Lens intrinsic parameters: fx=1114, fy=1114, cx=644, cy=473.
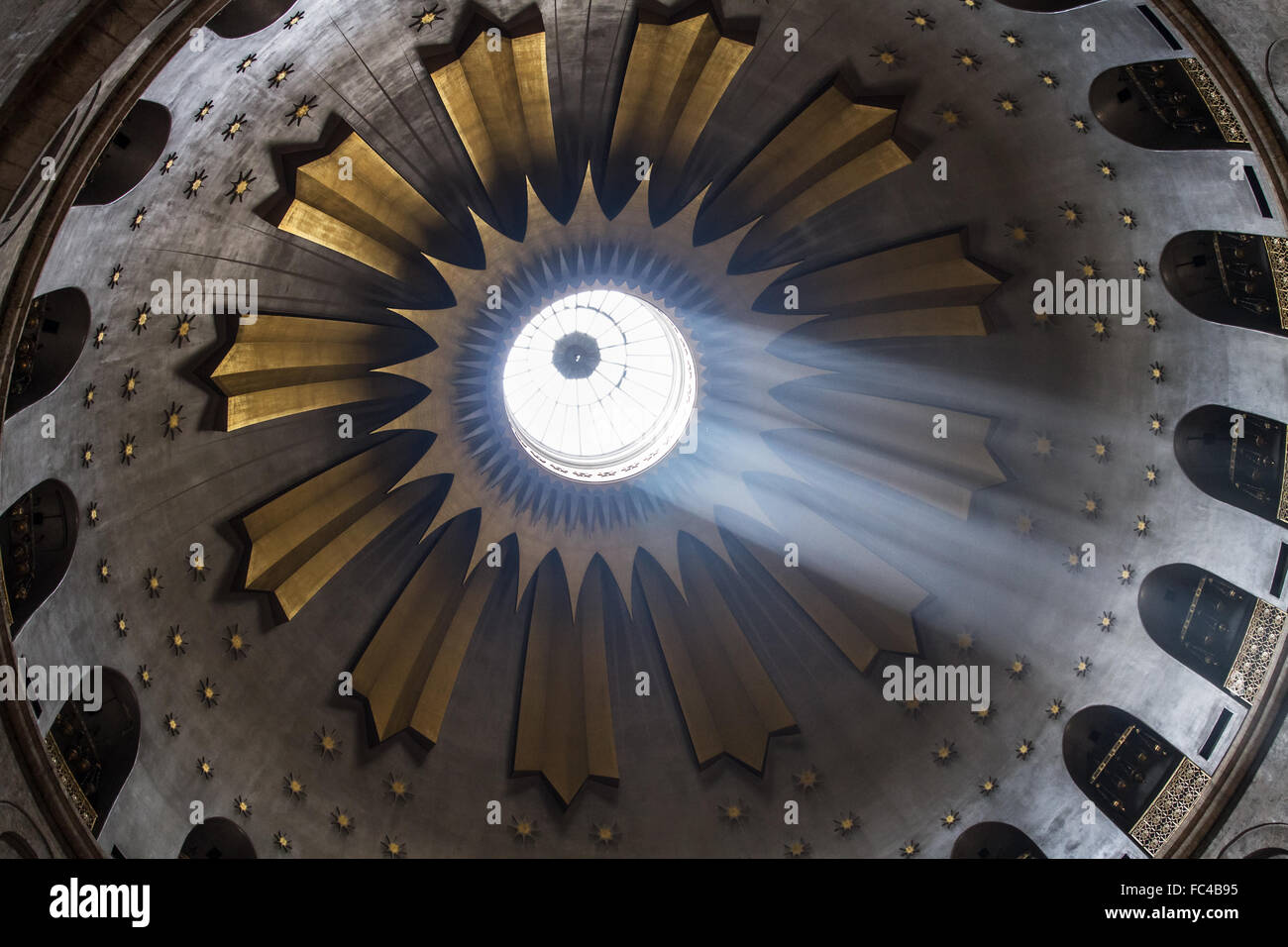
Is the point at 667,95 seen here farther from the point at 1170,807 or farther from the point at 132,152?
the point at 1170,807

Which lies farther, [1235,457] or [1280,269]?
[1235,457]

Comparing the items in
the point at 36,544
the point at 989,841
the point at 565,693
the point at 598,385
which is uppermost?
the point at 598,385

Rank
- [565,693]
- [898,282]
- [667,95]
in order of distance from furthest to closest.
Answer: [565,693] → [898,282] → [667,95]

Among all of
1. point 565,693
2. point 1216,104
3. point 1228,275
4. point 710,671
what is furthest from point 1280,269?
point 565,693

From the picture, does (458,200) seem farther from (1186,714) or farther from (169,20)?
(1186,714)

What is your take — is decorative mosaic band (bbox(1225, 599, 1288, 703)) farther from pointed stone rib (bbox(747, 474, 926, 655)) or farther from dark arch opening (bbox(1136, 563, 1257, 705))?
pointed stone rib (bbox(747, 474, 926, 655))

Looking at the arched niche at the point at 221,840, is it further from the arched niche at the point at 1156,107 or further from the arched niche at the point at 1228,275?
the arched niche at the point at 1156,107
